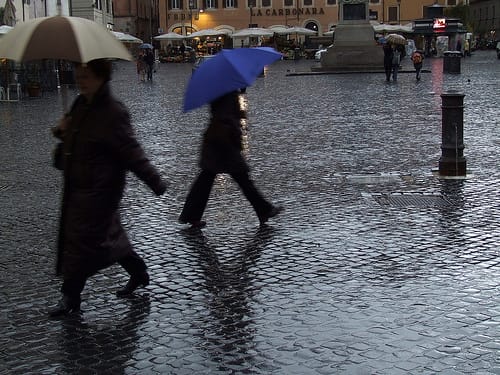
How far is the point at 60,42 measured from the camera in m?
5.49

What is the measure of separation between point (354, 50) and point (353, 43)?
43 cm

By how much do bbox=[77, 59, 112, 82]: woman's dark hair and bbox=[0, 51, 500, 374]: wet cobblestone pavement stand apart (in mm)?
1569

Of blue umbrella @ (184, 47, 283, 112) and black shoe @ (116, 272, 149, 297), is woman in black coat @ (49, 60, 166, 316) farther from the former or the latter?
blue umbrella @ (184, 47, 283, 112)

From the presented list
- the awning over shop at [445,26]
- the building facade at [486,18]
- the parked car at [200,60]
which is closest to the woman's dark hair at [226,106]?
the parked car at [200,60]

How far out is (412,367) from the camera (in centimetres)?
468

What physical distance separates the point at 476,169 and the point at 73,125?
22.6 feet

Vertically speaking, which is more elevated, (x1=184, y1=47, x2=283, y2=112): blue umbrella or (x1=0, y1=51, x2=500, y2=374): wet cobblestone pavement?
(x1=184, y1=47, x2=283, y2=112): blue umbrella

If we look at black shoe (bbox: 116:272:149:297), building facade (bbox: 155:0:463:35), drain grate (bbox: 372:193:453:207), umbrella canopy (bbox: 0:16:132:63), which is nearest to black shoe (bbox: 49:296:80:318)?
black shoe (bbox: 116:272:149:297)

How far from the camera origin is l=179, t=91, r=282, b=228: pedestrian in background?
815 cm

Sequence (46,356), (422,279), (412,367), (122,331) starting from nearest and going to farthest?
(412,367) → (46,356) → (122,331) → (422,279)

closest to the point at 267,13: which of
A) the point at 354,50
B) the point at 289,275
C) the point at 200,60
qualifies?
the point at 354,50

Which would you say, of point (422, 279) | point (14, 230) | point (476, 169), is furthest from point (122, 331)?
A: point (476, 169)

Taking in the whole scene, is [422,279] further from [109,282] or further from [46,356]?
[46,356]

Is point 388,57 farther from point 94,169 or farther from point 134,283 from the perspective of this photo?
point 94,169
